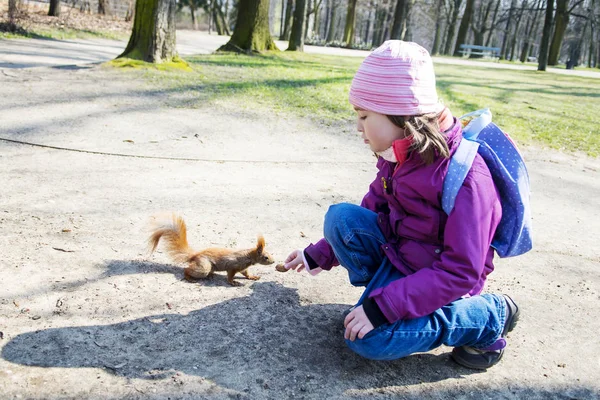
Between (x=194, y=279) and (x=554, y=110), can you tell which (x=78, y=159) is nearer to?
(x=194, y=279)

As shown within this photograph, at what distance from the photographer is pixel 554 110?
916cm

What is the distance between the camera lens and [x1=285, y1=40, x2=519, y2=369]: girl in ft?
5.76

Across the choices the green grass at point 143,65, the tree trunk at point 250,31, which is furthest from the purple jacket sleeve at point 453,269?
the tree trunk at point 250,31

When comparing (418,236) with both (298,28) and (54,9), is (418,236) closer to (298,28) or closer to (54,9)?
(298,28)

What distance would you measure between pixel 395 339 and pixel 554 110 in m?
8.48

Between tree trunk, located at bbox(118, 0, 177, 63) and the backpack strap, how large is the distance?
252 inches

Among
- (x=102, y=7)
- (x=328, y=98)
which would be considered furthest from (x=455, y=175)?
(x=102, y=7)

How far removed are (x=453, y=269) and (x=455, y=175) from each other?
0.95 ft

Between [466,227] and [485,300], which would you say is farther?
[485,300]

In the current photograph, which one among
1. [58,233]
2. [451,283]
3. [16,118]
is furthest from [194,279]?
[16,118]

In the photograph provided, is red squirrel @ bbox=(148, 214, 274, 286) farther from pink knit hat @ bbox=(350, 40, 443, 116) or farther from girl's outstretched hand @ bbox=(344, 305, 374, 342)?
pink knit hat @ bbox=(350, 40, 443, 116)

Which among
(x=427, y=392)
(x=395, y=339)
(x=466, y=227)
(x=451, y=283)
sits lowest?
(x=427, y=392)

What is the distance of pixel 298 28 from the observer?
16469 millimetres

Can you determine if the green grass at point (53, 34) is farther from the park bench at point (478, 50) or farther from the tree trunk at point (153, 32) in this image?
the park bench at point (478, 50)
